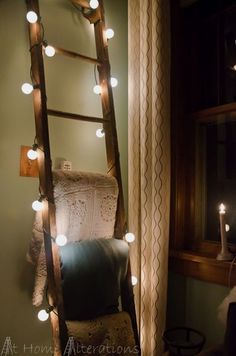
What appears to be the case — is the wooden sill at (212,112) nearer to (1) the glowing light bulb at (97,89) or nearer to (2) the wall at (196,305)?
(1) the glowing light bulb at (97,89)

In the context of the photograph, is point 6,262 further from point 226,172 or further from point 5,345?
point 226,172

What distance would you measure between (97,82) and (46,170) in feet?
2.28

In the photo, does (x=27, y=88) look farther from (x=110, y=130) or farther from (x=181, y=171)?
(x=181, y=171)

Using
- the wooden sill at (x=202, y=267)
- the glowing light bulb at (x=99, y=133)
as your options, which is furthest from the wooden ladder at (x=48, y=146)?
the wooden sill at (x=202, y=267)

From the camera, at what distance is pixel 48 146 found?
142 cm

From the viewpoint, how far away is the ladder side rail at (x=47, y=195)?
1335 millimetres

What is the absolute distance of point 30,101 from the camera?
1634 mm

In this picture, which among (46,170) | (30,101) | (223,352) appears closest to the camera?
(223,352)

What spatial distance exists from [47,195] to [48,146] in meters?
0.20

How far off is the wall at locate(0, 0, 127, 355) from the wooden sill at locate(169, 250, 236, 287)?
0.68 meters

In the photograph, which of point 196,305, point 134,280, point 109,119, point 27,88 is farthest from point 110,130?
point 196,305

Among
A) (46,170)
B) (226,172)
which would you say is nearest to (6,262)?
(46,170)

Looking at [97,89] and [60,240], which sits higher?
[97,89]

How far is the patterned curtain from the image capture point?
1729mm
